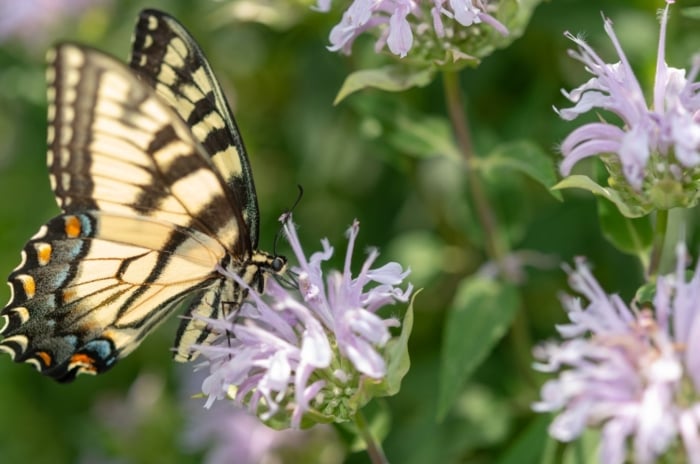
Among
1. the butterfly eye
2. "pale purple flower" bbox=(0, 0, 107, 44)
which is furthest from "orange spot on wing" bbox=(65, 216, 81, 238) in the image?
"pale purple flower" bbox=(0, 0, 107, 44)

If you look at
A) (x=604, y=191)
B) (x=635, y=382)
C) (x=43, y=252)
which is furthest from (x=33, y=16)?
(x=635, y=382)

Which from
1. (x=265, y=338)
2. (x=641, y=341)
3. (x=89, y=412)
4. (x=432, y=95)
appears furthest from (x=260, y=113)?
(x=641, y=341)

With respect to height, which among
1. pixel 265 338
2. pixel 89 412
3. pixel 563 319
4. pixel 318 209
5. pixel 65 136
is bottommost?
pixel 89 412

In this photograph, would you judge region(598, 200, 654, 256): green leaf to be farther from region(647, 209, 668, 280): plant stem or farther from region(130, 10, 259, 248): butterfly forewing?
region(130, 10, 259, 248): butterfly forewing

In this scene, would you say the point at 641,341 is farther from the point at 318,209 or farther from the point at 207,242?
the point at 318,209

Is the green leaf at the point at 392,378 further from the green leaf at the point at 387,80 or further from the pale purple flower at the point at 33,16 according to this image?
the pale purple flower at the point at 33,16

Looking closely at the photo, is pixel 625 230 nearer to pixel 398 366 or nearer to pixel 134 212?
pixel 398 366
